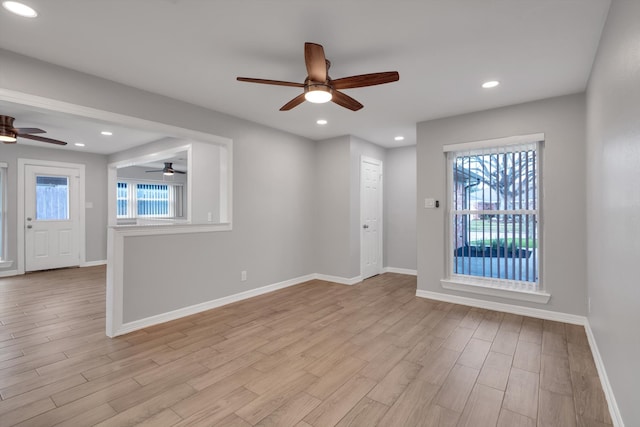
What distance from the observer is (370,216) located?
5.64 m

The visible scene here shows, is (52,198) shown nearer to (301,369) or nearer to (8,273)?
Answer: (8,273)

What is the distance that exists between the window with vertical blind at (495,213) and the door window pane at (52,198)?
7.61 metres

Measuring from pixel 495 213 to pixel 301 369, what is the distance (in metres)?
3.01

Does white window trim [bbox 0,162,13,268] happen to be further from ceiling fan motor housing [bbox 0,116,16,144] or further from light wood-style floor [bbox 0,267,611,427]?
light wood-style floor [bbox 0,267,611,427]

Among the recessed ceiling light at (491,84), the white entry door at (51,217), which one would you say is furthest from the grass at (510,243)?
the white entry door at (51,217)

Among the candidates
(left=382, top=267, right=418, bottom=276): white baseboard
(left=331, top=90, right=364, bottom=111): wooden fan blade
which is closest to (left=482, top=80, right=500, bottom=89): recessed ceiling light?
(left=331, top=90, right=364, bottom=111): wooden fan blade

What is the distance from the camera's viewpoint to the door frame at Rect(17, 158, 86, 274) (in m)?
5.88

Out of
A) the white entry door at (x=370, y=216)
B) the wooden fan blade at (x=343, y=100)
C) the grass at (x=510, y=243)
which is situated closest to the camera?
the wooden fan blade at (x=343, y=100)

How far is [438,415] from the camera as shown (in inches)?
72.1

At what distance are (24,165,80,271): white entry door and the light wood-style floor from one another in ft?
9.88

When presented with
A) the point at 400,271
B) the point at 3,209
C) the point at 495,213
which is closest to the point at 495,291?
the point at 495,213

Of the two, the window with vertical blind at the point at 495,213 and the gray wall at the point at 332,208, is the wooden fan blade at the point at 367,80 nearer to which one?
the window with vertical blind at the point at 495,213

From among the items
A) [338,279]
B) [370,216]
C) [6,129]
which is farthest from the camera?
[370,216]

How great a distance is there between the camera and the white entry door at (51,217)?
19.8 ft
